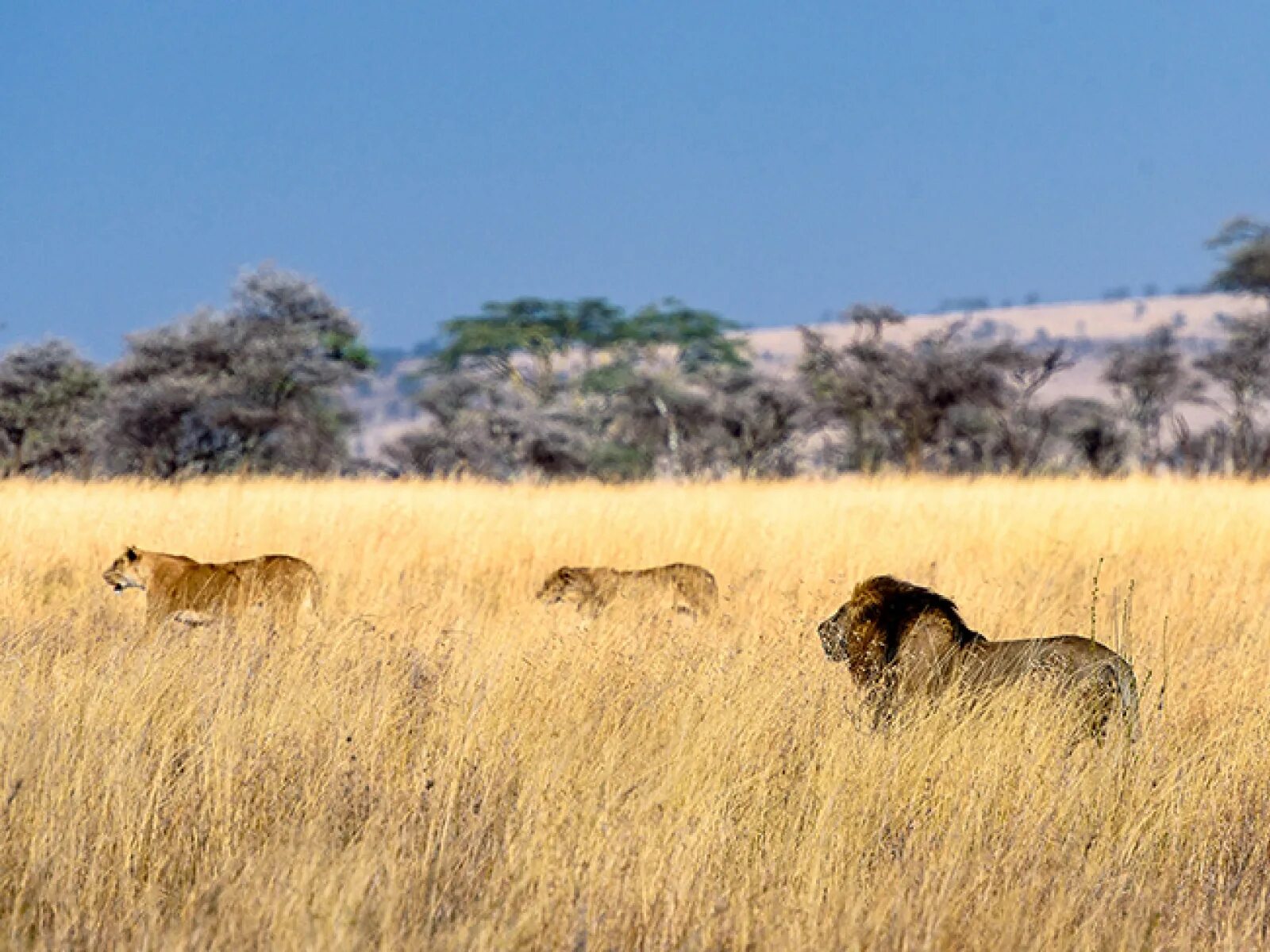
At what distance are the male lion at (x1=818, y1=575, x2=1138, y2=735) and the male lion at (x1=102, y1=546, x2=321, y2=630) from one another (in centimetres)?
311

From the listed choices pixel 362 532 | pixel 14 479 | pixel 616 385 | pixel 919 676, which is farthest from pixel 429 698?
pixel 616 385

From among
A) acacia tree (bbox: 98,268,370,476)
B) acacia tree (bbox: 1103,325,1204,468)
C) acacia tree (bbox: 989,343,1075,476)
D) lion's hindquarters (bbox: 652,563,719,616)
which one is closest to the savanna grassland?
lion's hindquarters (bbox: 652,563,719,616)

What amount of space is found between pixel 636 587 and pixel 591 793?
4627 millimetres

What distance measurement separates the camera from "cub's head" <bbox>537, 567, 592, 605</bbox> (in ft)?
28.1

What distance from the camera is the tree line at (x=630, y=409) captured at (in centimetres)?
2706

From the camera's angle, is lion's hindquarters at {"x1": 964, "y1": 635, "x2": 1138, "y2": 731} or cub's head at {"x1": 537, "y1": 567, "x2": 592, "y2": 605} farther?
cub's head at {"x1": 537, "y1": 567, "x2": 592, "y2": 605}

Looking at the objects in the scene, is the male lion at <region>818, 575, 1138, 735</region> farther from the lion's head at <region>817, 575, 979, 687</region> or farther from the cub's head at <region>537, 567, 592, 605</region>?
the cub's head at <region>537, 567, 592, 605</region>

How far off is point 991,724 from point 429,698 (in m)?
1.86

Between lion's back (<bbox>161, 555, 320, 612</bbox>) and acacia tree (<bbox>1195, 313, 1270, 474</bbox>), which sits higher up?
acacia tree (<bbox>1195, 313, 1270, 474</bbox>)

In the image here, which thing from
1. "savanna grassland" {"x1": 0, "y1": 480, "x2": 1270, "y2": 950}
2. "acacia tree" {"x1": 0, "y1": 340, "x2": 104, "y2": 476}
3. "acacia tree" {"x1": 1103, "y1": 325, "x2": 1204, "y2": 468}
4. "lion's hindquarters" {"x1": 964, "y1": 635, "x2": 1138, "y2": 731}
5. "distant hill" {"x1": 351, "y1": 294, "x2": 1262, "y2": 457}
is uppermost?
"distant hill" {"x1": 351, "y1": 294, "x2": 1262, "y2": 457}

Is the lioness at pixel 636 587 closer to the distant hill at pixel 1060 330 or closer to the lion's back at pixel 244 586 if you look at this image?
the lion's back at pixel 244 586

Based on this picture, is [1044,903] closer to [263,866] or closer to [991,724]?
[991,724]

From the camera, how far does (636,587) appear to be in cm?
864

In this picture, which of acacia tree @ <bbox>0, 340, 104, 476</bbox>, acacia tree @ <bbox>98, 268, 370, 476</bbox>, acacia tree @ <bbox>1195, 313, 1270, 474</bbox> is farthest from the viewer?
acacia tree @ <bbox>1195, 313, 1270, 474</bbox>
